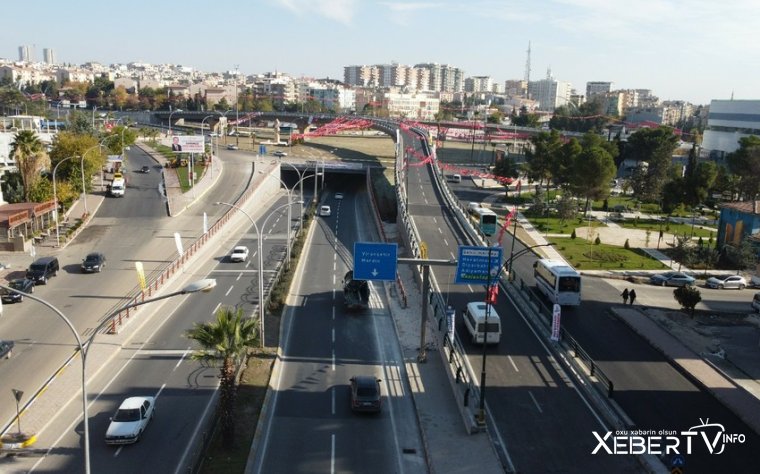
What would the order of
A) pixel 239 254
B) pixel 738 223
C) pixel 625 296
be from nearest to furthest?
pixel 625 296, pixel 239 254, pixel 738 223

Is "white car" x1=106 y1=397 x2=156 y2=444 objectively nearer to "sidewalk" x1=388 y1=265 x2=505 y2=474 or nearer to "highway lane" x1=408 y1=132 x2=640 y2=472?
"sidewalk" x1=388 y1=265 x2=505 y2=474

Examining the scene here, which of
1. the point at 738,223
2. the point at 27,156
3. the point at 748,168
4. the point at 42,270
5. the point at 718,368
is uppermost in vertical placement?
the point at 27,156

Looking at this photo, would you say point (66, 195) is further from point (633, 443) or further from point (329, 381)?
point (633, 443)

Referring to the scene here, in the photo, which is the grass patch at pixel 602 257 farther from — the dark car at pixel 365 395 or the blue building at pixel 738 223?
the dark car at pixel 365 395

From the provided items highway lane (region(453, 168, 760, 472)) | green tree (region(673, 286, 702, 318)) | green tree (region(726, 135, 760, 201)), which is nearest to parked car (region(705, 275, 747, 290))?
highway lane (region(453, 168, 760, 472))

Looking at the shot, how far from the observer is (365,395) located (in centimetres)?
2598

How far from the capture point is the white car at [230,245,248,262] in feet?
166

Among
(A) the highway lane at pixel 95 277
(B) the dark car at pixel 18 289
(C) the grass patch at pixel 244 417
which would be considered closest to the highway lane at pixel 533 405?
(C) the grass patch at pixel 244 417

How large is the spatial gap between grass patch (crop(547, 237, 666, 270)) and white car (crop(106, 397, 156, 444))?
37.4 metres

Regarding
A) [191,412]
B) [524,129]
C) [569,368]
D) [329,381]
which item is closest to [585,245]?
[569,368]

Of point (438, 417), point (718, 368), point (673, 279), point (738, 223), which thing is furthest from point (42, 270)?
point (738, 223)

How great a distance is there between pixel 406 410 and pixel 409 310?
14.0 m

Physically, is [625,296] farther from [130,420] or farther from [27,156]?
[27,156]

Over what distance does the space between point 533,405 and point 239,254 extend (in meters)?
30.5
